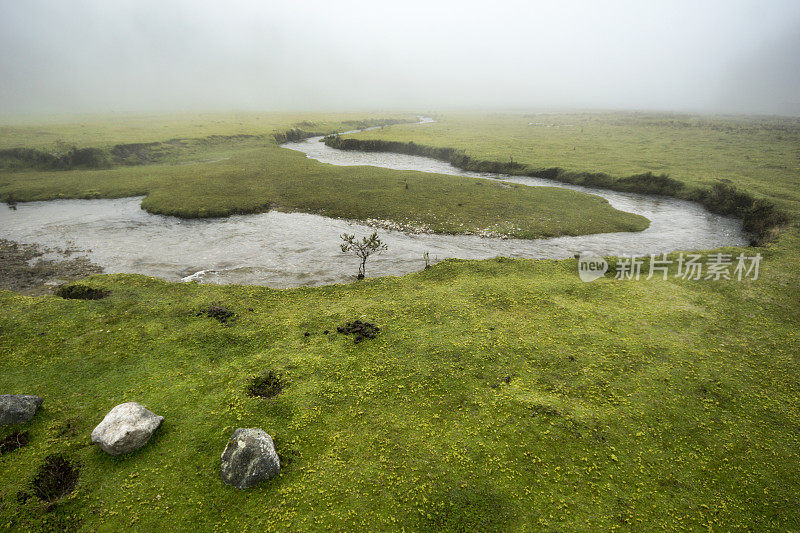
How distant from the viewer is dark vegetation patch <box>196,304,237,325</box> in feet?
66.5

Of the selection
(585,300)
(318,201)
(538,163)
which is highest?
(538,163)

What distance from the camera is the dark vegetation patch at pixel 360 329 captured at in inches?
736

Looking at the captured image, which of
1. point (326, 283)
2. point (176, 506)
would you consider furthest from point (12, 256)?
point (176, 506)

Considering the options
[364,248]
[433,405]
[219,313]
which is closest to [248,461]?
[433,405]

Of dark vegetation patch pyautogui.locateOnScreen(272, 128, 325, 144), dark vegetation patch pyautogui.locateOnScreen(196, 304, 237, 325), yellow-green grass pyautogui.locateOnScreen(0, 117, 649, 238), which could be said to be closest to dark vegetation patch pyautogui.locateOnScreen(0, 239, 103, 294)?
yellow-green grass pyautogui.locateOnScreen(0, 117, 649, 238)

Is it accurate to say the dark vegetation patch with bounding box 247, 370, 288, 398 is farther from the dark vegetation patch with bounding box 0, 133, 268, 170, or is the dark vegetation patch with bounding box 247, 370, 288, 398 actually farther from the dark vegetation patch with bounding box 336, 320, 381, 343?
the dark vegetation patch with bounding box 0, 133, 268, 170

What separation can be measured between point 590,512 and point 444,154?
240 feet

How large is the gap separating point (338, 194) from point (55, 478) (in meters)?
40.4

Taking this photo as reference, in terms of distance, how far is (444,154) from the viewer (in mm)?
76375

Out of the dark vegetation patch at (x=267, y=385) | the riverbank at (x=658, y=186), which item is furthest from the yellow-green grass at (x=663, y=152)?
the dark vegetation patch at (x=267, y=385)

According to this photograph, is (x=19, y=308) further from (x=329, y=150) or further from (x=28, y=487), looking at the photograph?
(x=329, y=150)

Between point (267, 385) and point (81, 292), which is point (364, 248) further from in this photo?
point (81, 292)

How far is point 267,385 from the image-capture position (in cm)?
1553

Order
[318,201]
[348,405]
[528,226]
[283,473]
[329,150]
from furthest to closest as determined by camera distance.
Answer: [329,150] → [318,201] → [528,226] → [348,405] → [283,473]
